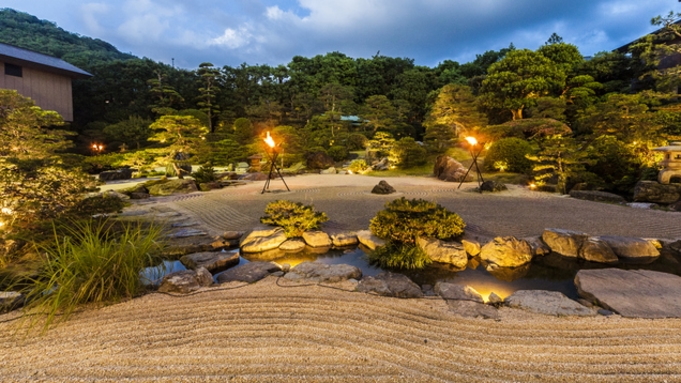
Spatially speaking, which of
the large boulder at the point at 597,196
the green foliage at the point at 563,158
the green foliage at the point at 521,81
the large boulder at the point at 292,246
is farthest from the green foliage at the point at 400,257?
the green foliage at the point at 521,81

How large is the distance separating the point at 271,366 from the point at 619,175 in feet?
36.9

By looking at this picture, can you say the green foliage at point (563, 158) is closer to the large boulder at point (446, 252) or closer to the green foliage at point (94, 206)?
the large boulder at point (446, 252)

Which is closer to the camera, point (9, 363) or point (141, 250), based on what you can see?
point (9, 363)

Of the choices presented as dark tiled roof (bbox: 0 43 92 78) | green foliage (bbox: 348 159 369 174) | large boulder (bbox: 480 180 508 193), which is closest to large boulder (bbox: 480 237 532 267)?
large boulder (bbox: 480 180 508 193)

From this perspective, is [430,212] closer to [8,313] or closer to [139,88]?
[8,313]

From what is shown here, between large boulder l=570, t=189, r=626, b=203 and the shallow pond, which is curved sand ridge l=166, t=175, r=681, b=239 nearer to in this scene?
large boulder l=570, t=189, r=626, b=203

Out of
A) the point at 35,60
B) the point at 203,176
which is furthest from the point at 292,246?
the point at 35,60

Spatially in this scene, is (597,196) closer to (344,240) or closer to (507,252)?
(507,252)

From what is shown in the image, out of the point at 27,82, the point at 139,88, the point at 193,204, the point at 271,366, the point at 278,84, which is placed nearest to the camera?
the point at 271,366

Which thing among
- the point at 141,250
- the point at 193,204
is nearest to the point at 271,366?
the point at 141,250

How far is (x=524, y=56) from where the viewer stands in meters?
15.7

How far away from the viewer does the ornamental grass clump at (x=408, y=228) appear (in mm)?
3973

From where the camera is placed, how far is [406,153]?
45.9 ft

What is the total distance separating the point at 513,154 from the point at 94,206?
12.2 metres
